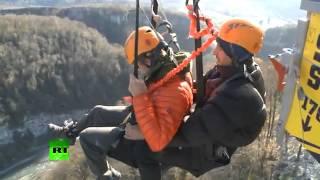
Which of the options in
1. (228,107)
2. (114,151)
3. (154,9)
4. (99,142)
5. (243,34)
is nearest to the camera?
(228,107)

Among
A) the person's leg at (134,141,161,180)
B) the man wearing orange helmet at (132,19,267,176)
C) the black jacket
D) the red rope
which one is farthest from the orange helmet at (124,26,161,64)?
the person's leg at (134,141,161,180)

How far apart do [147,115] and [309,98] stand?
147 cm

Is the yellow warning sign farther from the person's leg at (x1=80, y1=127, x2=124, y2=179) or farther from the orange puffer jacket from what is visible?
the person's leg at (x1=80, y1=127, x2=124, y2=179)

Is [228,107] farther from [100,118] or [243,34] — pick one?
[100,118]

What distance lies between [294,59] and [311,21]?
331 millimetres

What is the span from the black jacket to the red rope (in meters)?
0.30

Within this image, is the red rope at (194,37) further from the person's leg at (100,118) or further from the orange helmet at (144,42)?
the person's leg at (100,118)

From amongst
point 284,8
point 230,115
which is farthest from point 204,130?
point 284,8

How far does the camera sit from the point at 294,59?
14.7 feet

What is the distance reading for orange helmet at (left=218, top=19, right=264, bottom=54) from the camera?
12.7 ft

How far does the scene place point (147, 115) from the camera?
3.81 meters

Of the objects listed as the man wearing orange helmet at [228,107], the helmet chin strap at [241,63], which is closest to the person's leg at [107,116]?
the man wearing orange helmet at [228,107]

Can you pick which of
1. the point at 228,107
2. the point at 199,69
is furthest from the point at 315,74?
the point at 199,69

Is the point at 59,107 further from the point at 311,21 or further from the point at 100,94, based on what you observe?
the point at 311,21
